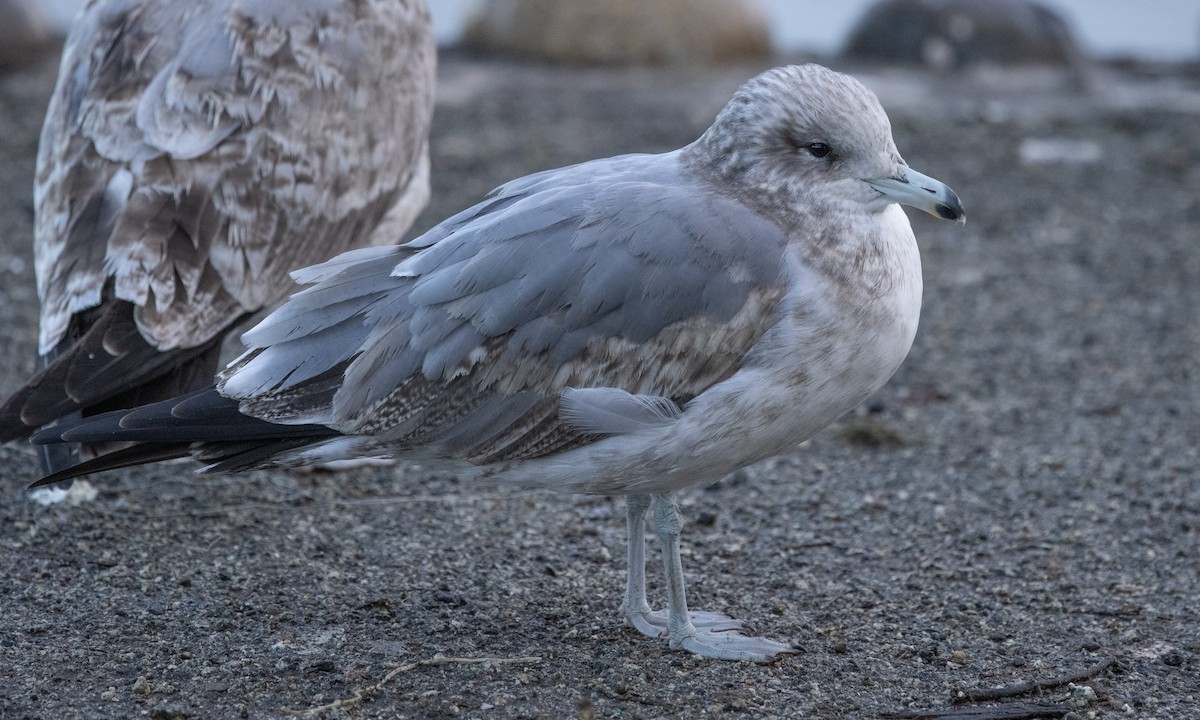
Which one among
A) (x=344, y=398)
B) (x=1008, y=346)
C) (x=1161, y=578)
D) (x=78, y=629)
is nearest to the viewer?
(x=344, y=398)

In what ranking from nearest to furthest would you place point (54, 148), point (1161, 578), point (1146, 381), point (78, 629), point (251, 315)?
point (78, 629), point (1161, 578), point (251, 315), point (54, 148), point (1146, 381)

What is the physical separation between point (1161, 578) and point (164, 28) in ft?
12.6

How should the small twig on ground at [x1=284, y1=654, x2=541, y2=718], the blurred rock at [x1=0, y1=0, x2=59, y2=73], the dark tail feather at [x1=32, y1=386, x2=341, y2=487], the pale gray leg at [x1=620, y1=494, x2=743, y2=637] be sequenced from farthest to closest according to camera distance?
1. the blurred rock at [x1=0, y1=0, x2=59, y2=73]
2. the pale gray leg at [x1=620, y1=494, x2=743, y2=637]
3. the dark tail feather at [x1=32, y1=386, x2=341, y2=487]
4. the small twig on ground at [x1=284, y1=654, x2=541, y2=718]

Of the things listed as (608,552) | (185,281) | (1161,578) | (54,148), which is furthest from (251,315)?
(1161,578)

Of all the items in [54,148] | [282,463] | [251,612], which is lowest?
[251,612]

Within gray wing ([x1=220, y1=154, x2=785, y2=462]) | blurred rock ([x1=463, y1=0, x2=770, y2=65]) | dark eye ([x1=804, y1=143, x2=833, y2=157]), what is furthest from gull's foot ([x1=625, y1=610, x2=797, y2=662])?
blurred rock ([x1=463, y1=0, x2=770, y2=65])

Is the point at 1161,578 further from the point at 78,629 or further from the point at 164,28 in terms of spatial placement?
the point at 164,28

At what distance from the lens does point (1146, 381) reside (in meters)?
6.24

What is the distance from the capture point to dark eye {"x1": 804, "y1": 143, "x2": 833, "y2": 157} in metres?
3.69

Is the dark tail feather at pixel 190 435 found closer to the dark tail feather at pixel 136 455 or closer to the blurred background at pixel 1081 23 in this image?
the dark tail feather at pixel 136 455

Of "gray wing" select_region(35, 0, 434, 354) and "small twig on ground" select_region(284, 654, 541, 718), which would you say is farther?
"gray wing" select_region(35, 0, 434, 354)

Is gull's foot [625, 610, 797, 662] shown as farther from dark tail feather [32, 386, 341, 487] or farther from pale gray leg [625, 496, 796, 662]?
dark tail feather [32, 386, 341, 487]

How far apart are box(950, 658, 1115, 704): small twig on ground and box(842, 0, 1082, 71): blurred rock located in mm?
10420

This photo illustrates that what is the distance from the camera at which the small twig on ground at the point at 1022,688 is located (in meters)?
3.60
